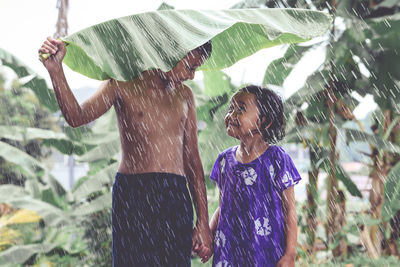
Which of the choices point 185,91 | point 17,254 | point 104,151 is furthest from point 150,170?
point 17,254

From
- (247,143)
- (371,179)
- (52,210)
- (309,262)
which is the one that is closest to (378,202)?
(371,179)

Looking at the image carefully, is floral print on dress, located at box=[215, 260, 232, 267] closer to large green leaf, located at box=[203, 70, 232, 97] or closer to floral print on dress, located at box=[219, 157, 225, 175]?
floral print on dress, located at box=[219, 157, 225, 175]

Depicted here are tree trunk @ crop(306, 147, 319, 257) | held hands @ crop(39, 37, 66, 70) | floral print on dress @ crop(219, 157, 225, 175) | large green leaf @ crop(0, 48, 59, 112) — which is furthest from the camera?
tree trunk @ crop(306, 147, 319, 257)

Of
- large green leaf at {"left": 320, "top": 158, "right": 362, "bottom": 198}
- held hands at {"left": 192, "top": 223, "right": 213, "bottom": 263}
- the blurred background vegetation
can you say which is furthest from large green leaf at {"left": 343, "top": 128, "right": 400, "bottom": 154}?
held hands at {"left": 192, "top": 223, "right": 213, "bottom": 263}

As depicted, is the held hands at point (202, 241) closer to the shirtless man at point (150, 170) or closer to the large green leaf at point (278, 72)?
the shirtless man at point (150, 170)

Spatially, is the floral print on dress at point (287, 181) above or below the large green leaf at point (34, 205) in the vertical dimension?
below

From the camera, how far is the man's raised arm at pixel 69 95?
87 cm

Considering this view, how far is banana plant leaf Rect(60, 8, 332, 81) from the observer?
892mm

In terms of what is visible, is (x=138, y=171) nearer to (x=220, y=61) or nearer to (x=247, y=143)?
(x=247, y=143)

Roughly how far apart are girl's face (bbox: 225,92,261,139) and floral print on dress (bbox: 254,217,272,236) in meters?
0.21

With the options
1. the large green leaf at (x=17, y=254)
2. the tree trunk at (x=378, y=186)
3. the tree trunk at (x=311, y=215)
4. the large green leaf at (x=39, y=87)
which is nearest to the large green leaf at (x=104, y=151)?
the large green leaf at (x=39, y=87)

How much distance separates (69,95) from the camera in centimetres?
91

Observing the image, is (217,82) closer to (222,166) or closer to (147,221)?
(222,166)

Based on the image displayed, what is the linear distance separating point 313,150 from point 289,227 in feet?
3.61
